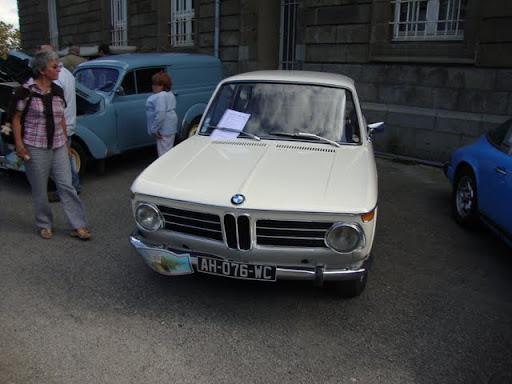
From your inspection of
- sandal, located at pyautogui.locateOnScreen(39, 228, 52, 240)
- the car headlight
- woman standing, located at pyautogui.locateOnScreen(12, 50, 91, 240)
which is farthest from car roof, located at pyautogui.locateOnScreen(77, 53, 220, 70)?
the car headlight

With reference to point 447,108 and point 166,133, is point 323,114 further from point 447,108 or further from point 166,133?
point 447,108

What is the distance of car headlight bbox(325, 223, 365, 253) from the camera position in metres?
3.34

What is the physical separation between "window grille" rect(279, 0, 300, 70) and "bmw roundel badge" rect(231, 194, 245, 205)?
936cm

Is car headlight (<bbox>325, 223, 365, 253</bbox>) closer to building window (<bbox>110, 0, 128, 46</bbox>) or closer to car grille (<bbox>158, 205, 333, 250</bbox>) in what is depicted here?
car grille (<bbox>158, 205, 333, 250</bbox>)

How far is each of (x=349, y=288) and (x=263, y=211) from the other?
1050 millimetres

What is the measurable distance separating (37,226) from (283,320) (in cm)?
311

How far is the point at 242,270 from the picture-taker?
3.44 meters

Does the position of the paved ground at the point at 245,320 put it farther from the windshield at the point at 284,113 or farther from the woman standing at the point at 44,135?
the windshield at the point at 284,113

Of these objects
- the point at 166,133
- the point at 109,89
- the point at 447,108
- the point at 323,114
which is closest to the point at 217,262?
the point at 323,114

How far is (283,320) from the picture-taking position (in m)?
3.64

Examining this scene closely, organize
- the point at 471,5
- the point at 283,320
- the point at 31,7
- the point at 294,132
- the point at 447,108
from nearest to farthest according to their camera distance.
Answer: the point at 283,320 → the point at 294,132 → the point at 471,5 → the point at 447,108 → the point at 31,7

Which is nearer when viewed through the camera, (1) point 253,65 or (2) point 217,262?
(2) point 217,262

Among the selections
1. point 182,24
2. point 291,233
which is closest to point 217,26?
point 182,24

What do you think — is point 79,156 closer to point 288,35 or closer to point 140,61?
point 140,61
